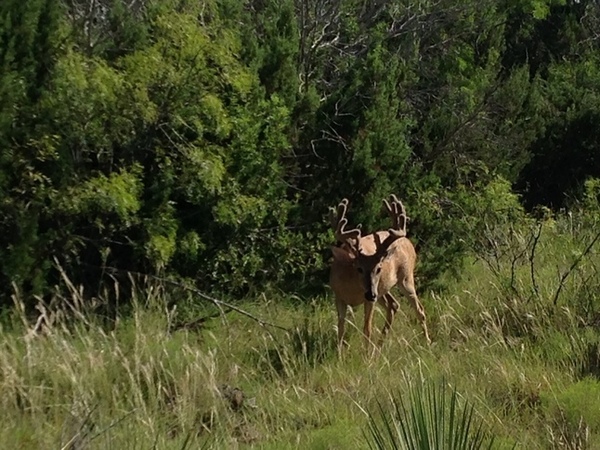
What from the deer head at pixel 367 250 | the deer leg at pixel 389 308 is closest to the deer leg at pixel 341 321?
the deer head at pixel 367 250

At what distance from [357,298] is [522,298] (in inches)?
63.1

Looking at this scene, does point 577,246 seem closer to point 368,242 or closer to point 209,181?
point 368,242

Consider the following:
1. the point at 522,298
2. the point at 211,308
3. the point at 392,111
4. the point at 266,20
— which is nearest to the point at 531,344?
the point at 522,298

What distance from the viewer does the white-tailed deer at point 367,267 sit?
386 inches

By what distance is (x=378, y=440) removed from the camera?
451 cm

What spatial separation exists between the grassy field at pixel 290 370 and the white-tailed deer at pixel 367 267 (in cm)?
24

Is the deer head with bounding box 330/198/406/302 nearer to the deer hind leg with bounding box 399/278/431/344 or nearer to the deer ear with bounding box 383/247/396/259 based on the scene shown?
the deer ear with bounding box 383/247/396/259

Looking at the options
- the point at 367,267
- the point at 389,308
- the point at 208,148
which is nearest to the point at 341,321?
the point at 367,267

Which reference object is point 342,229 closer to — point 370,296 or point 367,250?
point 367,250

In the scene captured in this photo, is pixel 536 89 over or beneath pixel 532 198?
over

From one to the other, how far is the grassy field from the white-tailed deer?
0.80 feet

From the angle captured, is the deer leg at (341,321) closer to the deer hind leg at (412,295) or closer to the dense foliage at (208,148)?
the deer hind leg at (412,295)

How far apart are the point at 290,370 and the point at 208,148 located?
2.85 m

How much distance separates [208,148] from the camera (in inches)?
414
